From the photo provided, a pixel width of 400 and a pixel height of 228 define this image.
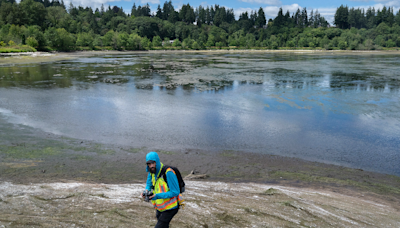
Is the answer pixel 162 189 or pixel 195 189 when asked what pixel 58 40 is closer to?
pixel 195 189

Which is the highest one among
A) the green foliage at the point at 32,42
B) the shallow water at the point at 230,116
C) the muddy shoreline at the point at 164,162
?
the green foliage at the point at 32,42

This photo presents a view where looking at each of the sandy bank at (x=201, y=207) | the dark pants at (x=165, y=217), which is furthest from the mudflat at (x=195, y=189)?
the dark pants at (x=165, y=217)

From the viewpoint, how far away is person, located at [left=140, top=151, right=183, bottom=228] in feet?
15.6

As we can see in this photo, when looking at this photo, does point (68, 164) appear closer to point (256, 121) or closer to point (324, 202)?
point (324, 202)

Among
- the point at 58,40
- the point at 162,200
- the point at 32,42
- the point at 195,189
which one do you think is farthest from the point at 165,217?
the point at 58,40

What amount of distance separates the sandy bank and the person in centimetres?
141

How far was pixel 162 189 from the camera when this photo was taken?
488cm

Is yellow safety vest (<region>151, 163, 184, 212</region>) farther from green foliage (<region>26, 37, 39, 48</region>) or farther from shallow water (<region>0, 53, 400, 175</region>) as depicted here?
green foliage (<region>26, 37, 39, 48</region>)

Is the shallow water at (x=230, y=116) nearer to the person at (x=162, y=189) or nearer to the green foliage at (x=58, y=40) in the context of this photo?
the person at (x=162, y=189)

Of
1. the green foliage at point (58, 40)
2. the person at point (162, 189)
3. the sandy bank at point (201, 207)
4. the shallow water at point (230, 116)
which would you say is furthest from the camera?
the green foliage at point (58, 40)

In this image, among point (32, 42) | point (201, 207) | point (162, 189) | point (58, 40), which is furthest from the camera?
point (58, 40)

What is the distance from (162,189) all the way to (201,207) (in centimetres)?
253

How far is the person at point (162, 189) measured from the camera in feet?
15.6

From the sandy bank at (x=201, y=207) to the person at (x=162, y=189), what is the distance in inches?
55.4
